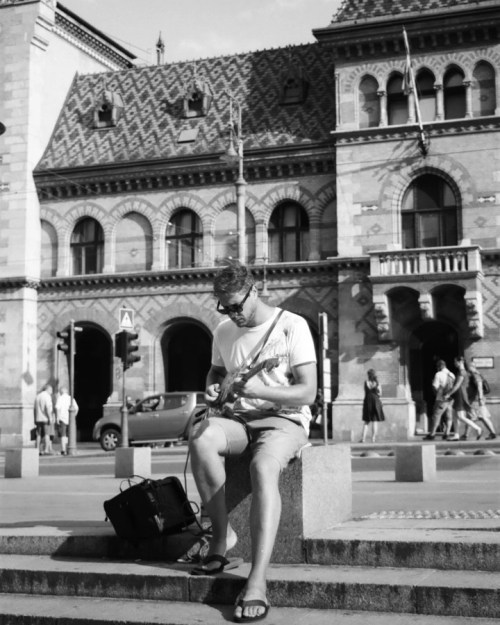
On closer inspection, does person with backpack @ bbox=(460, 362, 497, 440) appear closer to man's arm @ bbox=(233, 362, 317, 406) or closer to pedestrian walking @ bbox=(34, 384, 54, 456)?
pedestrian walking @ bbox=(34, 384, 54, 456)

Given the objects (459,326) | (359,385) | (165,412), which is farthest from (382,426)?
(165,412)

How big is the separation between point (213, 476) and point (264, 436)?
45 centimetres

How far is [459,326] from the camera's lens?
30.1 meters

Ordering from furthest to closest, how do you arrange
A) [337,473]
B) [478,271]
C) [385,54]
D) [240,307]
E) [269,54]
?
[269,54] → [385,54] → [478,271] → [337,473] → [240,307]

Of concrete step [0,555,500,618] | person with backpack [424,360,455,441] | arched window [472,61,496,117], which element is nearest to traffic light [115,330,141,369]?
person with backpack [424,360,455,441]

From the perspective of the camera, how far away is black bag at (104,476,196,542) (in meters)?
6.93

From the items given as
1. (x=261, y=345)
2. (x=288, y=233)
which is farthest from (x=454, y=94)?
(x=261, y=345)

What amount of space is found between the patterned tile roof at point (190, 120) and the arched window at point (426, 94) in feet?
10.7

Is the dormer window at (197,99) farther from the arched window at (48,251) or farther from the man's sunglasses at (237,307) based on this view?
the man's sunglasses at (237,307)

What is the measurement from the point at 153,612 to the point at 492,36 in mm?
27779

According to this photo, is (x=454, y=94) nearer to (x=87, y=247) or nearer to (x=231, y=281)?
(x=87, y=247)

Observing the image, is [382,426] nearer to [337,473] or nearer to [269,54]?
[269,54]

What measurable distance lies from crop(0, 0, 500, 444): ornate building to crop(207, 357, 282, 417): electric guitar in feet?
76.4

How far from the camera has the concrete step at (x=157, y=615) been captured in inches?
224
